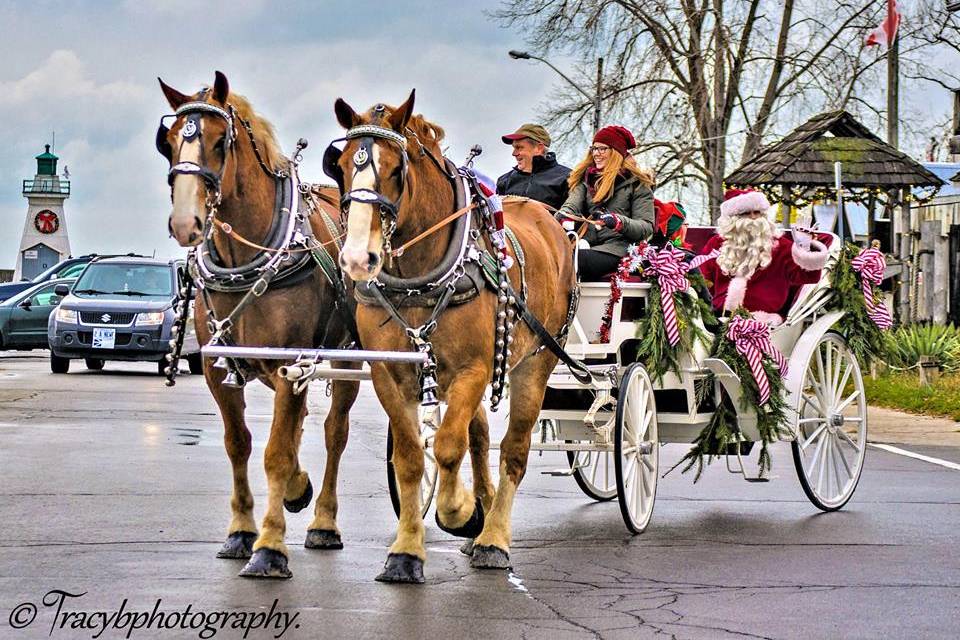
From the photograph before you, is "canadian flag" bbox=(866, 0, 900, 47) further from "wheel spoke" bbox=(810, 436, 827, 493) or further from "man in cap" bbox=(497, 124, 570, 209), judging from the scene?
"wheel spoke" bbox=(810, 436, 827, 493)

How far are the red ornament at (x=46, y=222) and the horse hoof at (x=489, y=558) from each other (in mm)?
110786

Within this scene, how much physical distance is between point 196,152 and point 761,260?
445 centimetres

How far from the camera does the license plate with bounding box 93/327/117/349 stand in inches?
956

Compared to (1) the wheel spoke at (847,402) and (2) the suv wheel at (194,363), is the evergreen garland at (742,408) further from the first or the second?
(2) the suv wheel at (194,363)

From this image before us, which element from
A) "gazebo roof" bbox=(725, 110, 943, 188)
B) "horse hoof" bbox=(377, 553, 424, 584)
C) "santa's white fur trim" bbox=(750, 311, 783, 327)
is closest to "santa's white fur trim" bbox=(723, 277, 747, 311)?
"santa's white fur trim" bbox=(750, 311, 783, 327)

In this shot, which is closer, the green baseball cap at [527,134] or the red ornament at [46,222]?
the green baseball cap at [527,134]

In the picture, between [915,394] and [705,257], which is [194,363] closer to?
[915,394]

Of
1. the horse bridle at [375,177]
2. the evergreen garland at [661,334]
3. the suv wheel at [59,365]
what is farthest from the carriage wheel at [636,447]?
the suv wheel at [59,365]

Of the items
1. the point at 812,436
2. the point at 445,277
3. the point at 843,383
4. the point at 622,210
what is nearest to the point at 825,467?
the point at 812,436

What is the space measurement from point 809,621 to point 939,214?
24.0 metres

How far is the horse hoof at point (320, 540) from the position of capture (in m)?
8.60

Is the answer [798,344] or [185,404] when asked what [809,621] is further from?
[185,404]

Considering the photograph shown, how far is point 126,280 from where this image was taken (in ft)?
84.0

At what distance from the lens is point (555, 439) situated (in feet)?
34.9
